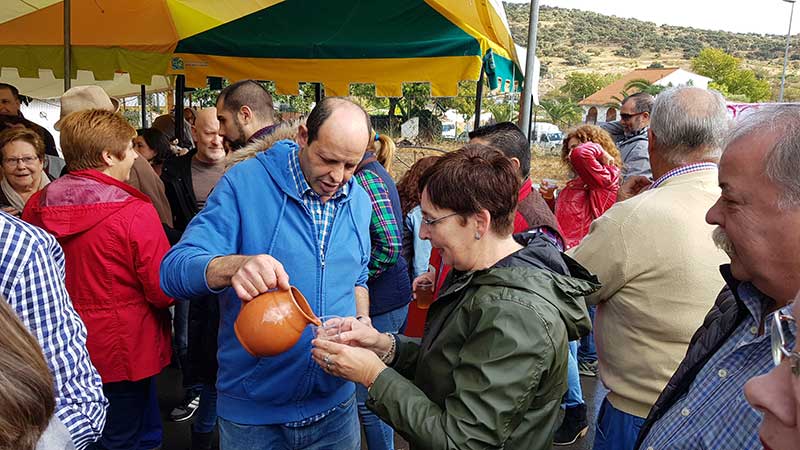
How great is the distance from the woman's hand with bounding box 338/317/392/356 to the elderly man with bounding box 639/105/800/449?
32.9 inches

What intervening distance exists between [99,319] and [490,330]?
1864 millimetres

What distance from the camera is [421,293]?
99.7 inches

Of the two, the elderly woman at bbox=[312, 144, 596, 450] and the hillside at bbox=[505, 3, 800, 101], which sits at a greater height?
the hillside at bbox=[505, 3, 800, 101]

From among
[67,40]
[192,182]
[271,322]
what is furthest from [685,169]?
[67,40]

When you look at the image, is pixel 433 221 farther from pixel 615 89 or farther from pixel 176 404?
pixel 615 89

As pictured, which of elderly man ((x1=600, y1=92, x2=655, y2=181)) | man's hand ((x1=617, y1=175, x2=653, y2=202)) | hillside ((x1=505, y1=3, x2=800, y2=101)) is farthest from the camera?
hillside ((x1=505, y1=3, x2=800, y2=101))

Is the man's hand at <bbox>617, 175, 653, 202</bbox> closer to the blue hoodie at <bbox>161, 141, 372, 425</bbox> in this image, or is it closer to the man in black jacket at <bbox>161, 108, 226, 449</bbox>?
the blue hoodie at <bbox>161, 141, 372, 425</bbox>

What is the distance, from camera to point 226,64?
639 cm

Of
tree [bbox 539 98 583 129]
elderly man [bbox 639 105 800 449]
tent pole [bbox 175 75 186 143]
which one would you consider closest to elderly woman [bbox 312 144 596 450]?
elderly man [bbox 639 105 800 449]

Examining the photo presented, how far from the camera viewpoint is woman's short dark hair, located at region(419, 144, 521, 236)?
1675 mm

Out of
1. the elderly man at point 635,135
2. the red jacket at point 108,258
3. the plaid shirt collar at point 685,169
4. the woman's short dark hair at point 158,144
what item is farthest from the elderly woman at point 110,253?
the elderly man at point 635,135

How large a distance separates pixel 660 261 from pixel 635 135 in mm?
3869

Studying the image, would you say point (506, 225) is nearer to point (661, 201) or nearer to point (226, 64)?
point (661, 201)

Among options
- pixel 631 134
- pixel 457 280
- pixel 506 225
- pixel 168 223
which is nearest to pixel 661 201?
pixel 506 225
